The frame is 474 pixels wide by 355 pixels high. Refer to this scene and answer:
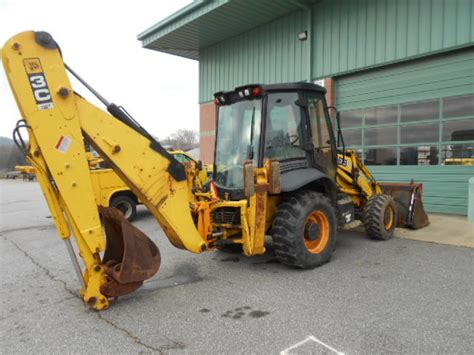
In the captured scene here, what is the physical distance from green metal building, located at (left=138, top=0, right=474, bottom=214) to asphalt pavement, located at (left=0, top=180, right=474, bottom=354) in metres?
3.97

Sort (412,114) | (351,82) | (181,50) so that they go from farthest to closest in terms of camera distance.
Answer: (181,50), (351,82), (412,114)

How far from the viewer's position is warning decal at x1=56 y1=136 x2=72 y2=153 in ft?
11.5

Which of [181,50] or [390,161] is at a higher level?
[181,50]

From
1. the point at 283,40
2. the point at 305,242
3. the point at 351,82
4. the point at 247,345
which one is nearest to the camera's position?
the point at 247,345

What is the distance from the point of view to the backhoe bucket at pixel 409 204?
7277 millimetres

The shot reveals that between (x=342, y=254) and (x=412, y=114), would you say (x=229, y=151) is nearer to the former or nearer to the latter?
(x=342, y=254)

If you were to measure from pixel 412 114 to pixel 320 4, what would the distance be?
4120 millimetres

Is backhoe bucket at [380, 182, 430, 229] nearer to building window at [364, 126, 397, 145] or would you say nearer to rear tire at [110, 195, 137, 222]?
building window at [364, 126, 397, 145]

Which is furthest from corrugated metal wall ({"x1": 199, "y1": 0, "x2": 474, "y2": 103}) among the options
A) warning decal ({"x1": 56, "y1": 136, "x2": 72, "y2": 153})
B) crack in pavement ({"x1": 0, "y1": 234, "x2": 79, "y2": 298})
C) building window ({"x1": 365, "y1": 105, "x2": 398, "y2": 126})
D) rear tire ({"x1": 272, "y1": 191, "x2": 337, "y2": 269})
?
crack in pavement ({"x1": 0, "y1": 234, "x2": 79, "y2": 298})

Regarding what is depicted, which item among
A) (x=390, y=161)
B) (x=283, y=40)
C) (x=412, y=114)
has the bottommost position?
(x=390, y=161)

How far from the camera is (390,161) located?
10117 millimetres

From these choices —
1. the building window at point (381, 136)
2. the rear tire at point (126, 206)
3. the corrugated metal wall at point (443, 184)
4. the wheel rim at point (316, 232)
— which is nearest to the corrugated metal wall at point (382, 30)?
the building window at point (381, 136)

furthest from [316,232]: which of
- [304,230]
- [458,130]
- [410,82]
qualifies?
[410,82]

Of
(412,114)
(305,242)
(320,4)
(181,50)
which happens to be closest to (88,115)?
(305,242)
